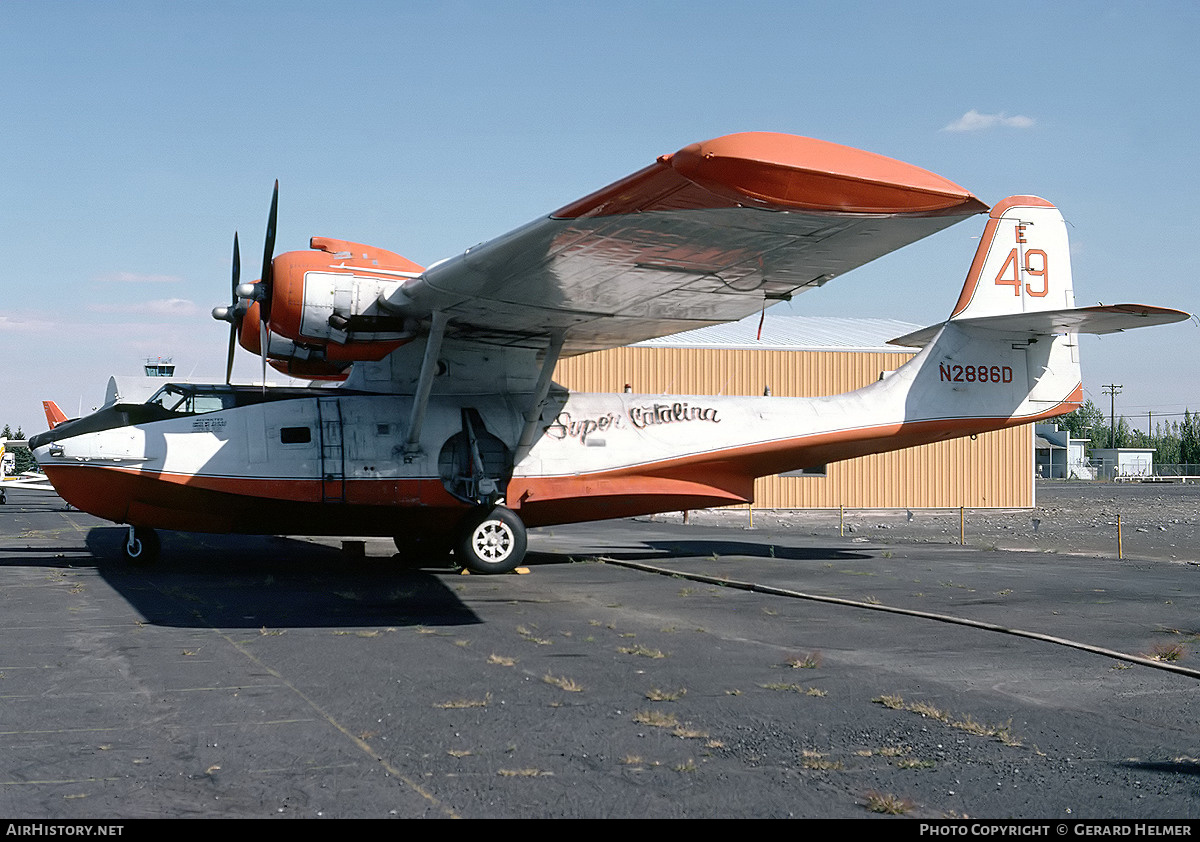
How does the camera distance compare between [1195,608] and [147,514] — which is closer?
[1195,608]

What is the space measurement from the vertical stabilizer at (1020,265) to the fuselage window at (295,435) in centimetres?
1195

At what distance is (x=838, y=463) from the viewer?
32.5 m

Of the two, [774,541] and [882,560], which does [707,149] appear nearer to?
[882,560]

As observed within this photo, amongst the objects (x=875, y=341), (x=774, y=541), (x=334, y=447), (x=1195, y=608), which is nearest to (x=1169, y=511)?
(x=875, y=341)

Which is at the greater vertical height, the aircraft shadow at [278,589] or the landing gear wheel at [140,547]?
the landing gear wheel at [140,547]

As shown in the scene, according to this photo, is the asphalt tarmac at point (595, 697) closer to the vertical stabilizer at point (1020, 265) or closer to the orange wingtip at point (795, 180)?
the orange wingtip at point (795, 180)

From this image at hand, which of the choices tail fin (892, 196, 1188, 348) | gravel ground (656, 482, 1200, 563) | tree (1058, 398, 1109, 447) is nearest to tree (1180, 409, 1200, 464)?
tree (1058, 398, 1109, 447)

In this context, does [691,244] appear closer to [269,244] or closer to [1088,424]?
[269,244]

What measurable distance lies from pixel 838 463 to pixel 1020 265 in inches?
565

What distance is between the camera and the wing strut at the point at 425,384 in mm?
13336

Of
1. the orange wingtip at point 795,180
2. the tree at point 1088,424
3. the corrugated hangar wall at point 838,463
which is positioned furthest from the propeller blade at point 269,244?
the tree at point 1088,424

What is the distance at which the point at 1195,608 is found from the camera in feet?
38.6

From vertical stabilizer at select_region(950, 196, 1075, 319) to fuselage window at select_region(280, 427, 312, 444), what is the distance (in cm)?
1195
